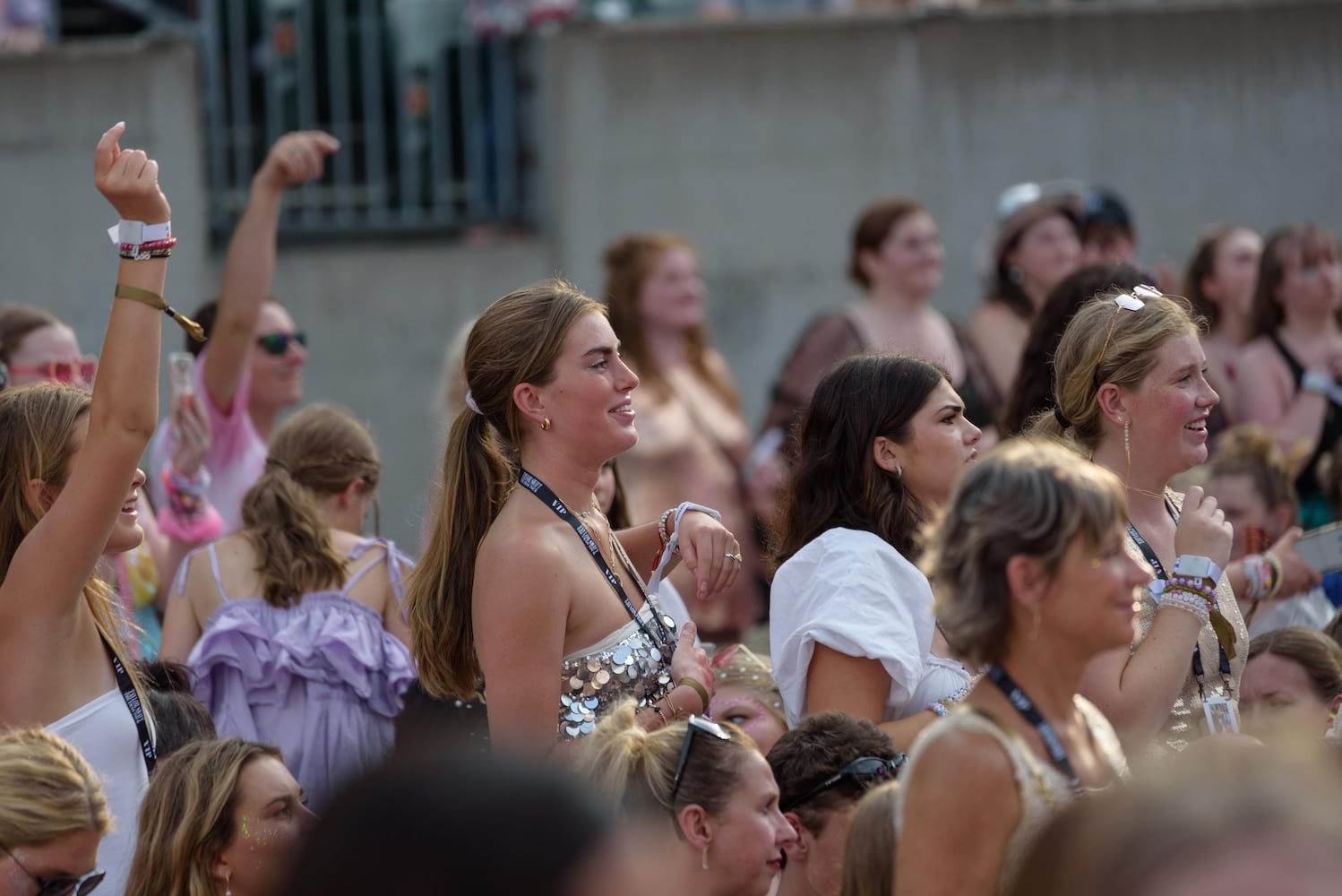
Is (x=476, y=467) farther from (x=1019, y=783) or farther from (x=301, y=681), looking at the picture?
(x=1019, y=783)

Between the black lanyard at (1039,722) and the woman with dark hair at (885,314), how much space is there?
12.5 ft

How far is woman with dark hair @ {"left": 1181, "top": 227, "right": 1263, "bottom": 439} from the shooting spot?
6609 millimetres

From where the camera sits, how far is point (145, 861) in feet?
10.7

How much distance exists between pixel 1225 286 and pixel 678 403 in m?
2.23

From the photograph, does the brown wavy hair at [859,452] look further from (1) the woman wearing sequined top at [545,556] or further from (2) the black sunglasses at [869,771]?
(2) the black sunglasses at [869,771]

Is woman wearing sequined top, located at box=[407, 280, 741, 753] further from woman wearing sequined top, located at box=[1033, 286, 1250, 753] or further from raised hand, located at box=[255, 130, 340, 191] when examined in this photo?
raised hand, located at box=[255, 130, 340, 191]

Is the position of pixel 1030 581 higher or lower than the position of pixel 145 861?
higher

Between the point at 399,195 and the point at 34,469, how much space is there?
507 centimetres

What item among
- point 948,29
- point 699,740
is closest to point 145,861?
point 699,740

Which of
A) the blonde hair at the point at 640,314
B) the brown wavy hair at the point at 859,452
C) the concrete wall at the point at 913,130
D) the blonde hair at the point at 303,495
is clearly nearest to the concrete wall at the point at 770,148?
the concrete wall at the point at 913,130

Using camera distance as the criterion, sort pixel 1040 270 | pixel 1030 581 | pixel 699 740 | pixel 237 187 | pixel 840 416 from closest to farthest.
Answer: pixel 1030 581 → pixel 699 740 → pixel 840 416 → pixel 1040 270 → pixel 237 187

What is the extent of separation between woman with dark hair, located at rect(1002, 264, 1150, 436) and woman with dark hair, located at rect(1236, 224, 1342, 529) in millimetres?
1727

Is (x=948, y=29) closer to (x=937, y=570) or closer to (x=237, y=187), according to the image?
(x=237, y=187)

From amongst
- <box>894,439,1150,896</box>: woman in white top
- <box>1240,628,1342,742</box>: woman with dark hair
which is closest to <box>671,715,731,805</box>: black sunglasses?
<box>894,439,1150,896</box>: woman in white top
